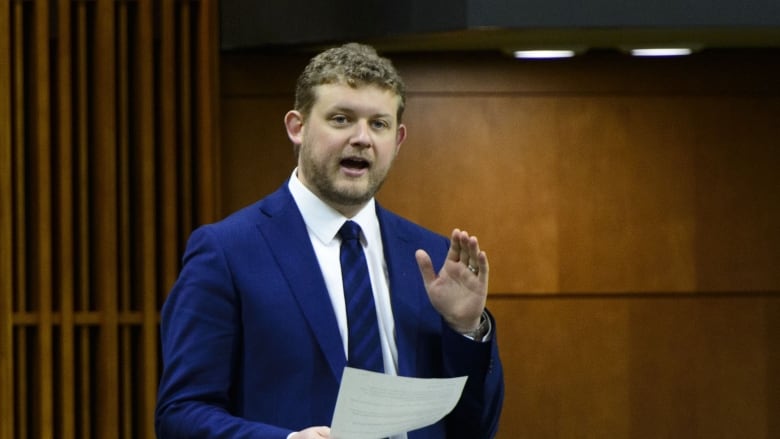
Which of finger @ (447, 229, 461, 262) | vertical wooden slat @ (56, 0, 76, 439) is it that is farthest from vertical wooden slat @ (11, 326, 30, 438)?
finger @ (447, 229, 461, 262)

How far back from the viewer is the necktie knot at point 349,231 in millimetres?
2789

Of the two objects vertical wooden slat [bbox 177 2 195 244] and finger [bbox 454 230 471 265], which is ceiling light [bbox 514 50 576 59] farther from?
finger [bbox 454 230 471 265]

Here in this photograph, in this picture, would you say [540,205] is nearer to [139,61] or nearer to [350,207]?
[139,61]

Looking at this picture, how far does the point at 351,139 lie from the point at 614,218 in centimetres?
297

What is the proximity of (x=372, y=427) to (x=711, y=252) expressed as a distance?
3.33m

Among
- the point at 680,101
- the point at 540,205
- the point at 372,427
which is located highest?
the point at 680,101

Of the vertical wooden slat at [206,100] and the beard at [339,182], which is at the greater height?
the vertical wooden slat at [206,100]

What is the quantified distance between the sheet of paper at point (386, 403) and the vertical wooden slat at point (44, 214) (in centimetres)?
294

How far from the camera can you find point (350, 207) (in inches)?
110

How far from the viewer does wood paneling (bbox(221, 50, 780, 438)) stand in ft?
18.0

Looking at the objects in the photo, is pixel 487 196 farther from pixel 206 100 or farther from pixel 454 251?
pixel 454 251

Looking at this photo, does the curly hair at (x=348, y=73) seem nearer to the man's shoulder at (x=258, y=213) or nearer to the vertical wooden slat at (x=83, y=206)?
the man's shoulder at (x=258, y=213)

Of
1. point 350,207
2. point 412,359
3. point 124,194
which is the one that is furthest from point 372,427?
point 124,194

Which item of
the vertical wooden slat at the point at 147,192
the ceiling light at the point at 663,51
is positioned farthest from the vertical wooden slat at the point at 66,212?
the ceiling light at the point at 663,51
